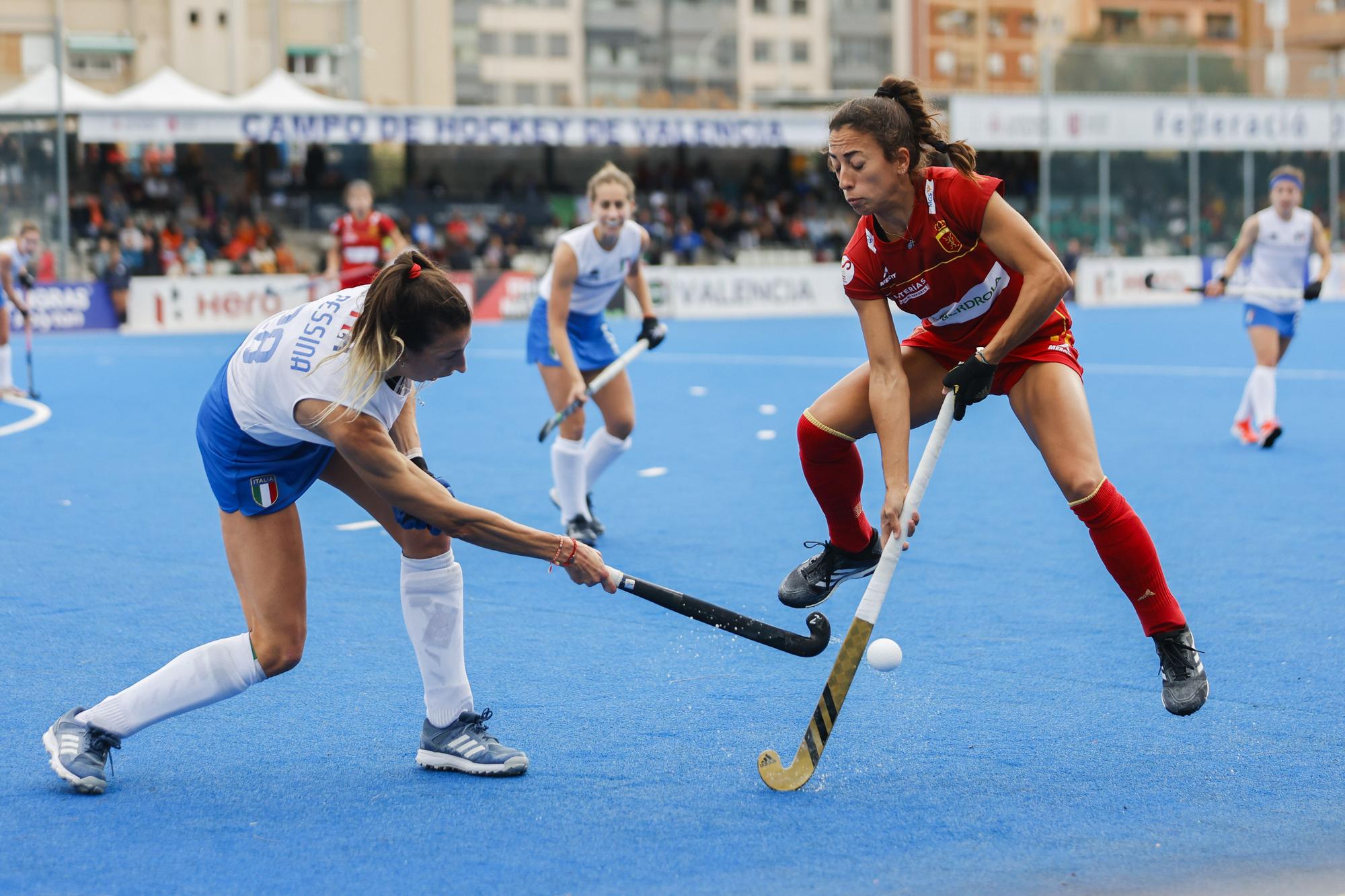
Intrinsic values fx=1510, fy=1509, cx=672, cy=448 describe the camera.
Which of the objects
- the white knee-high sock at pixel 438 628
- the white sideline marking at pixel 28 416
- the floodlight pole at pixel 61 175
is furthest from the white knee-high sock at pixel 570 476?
the floodlight pole at pixel 61 175

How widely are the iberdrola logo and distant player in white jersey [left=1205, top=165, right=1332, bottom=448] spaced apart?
6915 millimetres

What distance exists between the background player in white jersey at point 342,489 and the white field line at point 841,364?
12270mm

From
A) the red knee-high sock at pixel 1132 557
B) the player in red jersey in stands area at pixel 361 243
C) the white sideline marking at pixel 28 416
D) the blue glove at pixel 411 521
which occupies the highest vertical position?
the player in red jersey in stands area at pixel 361 243

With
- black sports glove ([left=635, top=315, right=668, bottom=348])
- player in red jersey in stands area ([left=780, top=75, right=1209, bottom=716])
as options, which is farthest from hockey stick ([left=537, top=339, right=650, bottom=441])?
player in red jersey in stands area ([left=780, top=75, right=1209, bottom=716])

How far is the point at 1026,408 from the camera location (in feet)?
14.3

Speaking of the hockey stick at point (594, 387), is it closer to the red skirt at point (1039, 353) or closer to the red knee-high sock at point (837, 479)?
the red knee-high sock at point (837, 479)

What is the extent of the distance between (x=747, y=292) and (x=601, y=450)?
1868 cm

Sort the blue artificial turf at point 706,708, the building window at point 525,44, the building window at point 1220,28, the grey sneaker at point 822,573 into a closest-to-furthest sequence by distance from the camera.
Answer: the blue artificial turf at point 706,708 → the grey sneaker at point 822,573 → the building window at point 525,44 → the building window at point 1220,28

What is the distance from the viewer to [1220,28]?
80562mm

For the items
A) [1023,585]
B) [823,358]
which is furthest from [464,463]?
[823,358]

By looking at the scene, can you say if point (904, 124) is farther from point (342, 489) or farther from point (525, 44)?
point (525, 44)

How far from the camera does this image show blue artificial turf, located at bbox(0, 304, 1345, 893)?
3.51 metres

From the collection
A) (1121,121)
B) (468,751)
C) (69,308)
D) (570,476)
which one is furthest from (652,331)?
(1121,121)

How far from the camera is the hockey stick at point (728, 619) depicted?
3.88 meters
